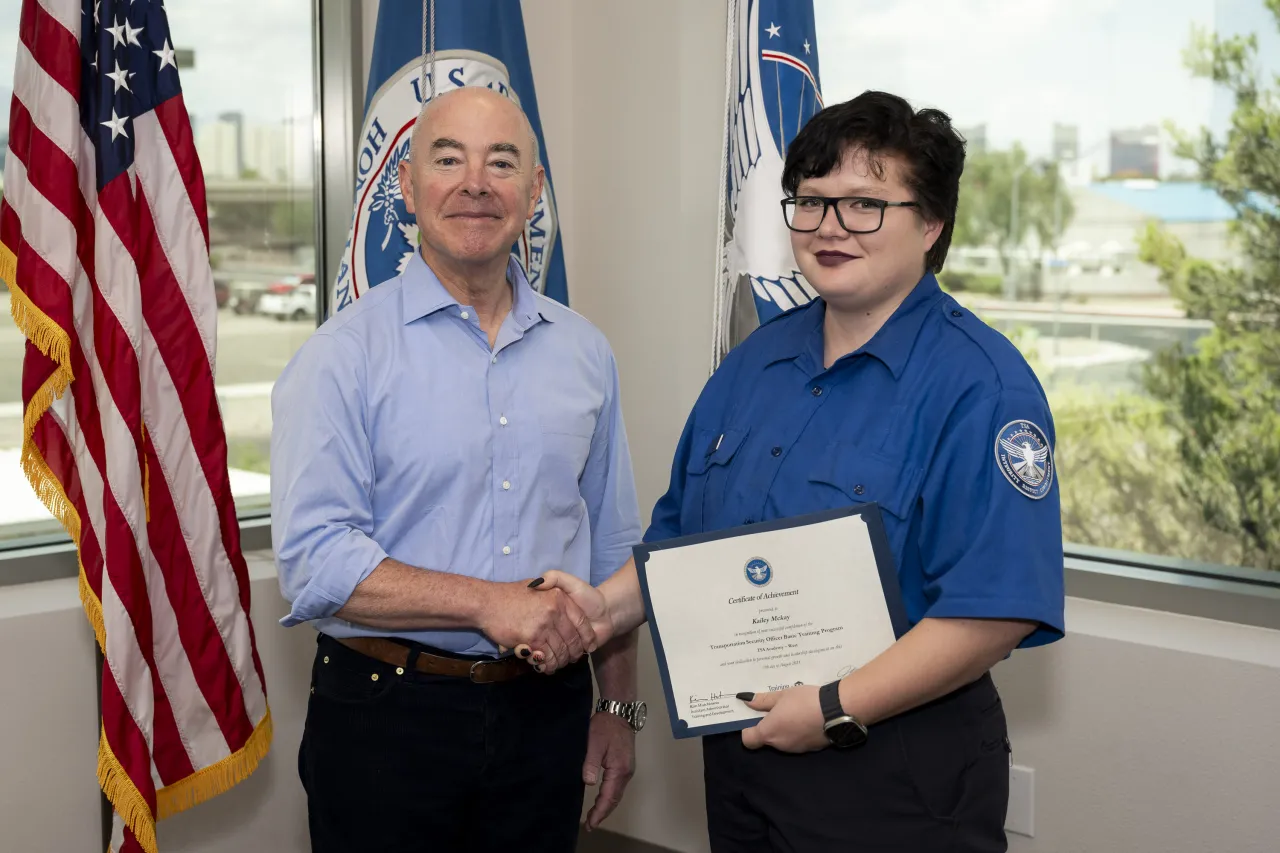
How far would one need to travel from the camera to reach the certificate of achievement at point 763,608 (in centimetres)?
136

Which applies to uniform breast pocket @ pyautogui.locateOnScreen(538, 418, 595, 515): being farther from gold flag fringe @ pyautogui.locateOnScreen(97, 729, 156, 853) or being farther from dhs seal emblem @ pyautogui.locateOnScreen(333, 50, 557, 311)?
gold flag fringe @ pyautogui.locateOnScreen(97, 729, 156, 853)

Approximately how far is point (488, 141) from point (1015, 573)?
3.29 feet

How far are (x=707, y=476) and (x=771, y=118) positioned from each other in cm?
108

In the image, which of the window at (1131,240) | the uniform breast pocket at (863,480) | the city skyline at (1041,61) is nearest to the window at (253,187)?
the city skyline at (1041,61)

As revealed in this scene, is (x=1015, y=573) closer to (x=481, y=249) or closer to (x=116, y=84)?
(x=481, y=249)

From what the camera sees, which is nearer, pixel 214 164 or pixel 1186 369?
pixel 1186 369

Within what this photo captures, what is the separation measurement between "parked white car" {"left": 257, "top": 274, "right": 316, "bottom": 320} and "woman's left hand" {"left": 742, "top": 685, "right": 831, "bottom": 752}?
189cm

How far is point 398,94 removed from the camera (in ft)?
8.00

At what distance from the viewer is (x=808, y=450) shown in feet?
4.77

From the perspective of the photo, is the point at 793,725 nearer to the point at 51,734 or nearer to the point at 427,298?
the point at 427,298

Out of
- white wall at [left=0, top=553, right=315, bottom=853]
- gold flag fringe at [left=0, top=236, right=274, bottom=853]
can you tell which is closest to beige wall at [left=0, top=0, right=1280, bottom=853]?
white wall at [left=0, top=553, right=315, bottom=853]

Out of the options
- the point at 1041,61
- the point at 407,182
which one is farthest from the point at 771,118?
the point at 407,182

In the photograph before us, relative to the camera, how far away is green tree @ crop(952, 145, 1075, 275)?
2.46 metres

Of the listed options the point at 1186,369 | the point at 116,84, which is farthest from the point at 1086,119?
the point at 116,84
